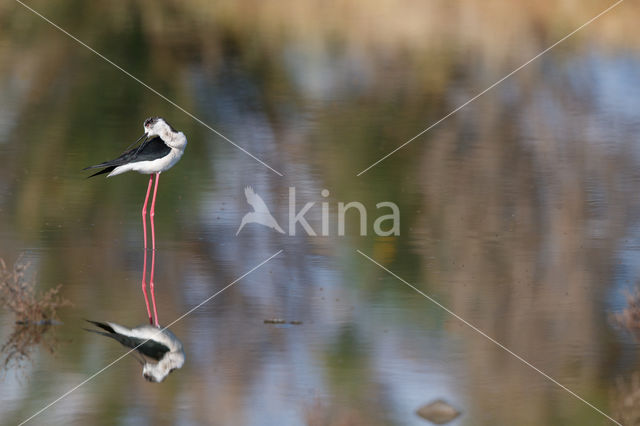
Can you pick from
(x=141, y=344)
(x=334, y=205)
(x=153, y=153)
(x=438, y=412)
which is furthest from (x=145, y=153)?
(x=438, y=412)

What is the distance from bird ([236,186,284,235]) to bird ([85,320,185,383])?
2345 mm

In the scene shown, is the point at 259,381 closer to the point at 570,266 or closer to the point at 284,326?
the point at 284,326

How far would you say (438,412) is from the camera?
5.05 meters

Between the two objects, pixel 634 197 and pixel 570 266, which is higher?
pixel 634 197

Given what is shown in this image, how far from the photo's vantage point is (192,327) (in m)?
6.16

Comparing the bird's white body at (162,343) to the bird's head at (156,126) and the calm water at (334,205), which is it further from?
the bird's head at (156,126)

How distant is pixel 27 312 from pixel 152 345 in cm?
76

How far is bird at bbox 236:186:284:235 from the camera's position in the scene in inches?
338

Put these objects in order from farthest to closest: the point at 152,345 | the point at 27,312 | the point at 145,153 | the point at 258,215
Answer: the point at 258,215 → the point at 145,153 → the point at 27,312 → the point at 152,345

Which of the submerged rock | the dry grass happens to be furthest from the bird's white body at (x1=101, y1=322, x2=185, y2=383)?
the submerged rock

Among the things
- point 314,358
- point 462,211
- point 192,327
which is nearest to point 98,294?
point 192,327

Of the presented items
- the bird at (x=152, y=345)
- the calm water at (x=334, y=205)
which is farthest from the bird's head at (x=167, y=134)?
the bird at (x=152, y=345)

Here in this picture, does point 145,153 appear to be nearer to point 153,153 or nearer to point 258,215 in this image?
point 153,153

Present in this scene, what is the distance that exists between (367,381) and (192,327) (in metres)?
1.17
